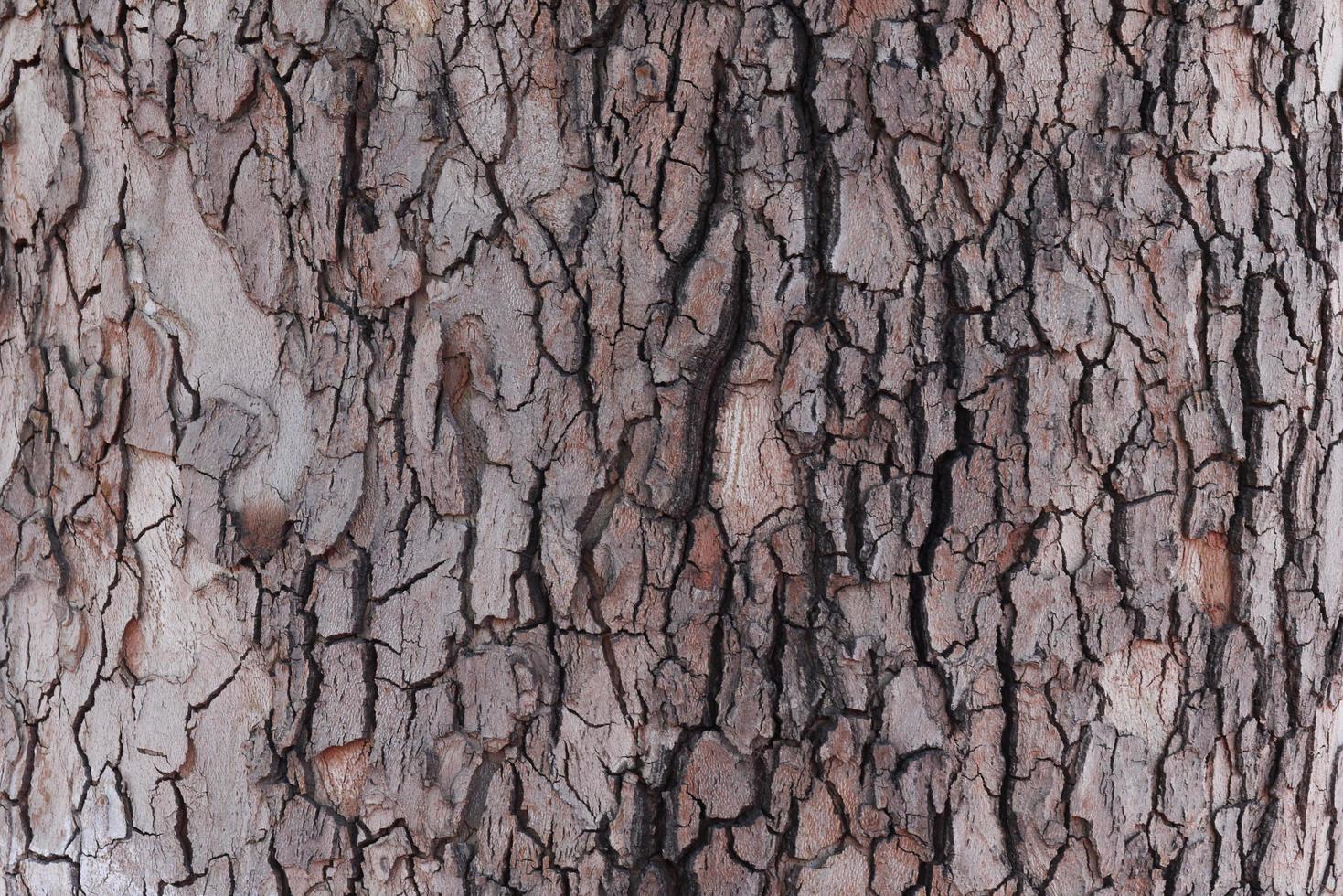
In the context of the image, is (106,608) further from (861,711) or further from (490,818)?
(861,711)

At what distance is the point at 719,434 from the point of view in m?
1.14

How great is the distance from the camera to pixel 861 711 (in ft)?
3.77

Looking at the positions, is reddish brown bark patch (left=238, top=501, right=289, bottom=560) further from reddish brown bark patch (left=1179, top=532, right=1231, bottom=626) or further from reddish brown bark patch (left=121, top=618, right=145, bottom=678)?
reddish brown bark patch (left=1179, top=532, right=1231, bottom=626)

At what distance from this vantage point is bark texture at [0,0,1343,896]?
1.13 metres

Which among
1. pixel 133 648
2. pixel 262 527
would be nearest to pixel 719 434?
pixel 262 527

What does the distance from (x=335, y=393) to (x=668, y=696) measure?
527 mm

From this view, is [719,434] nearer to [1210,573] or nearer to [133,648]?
[1210,573]

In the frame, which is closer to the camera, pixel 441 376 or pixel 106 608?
pixel 441 376

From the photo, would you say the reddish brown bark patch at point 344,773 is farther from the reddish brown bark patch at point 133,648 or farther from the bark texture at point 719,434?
the reddish brown bark patch at point 133,648

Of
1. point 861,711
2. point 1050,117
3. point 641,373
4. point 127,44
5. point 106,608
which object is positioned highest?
point 127,44

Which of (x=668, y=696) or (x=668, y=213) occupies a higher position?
(x=668, y=213)

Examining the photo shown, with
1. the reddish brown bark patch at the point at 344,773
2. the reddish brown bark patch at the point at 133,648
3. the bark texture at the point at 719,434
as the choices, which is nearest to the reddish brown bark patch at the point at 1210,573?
the bark texture at the point at 719,434

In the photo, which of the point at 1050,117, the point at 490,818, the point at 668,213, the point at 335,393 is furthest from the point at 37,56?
the point at 1050,117

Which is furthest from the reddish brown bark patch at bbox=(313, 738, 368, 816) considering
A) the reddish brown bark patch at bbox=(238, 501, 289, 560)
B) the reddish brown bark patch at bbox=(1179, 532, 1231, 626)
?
the reddish brown bark patch at bbox=(1179, 532, 1231, 626)
